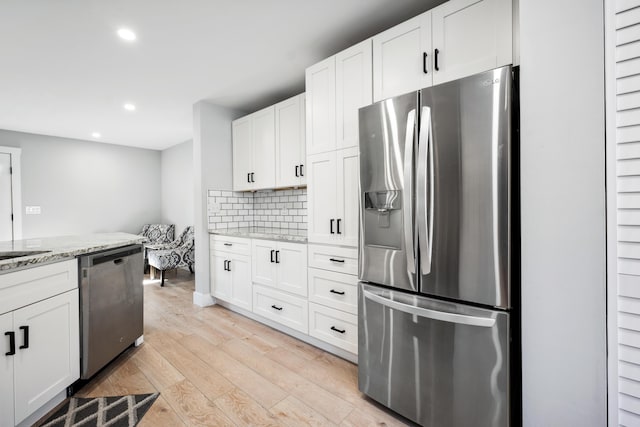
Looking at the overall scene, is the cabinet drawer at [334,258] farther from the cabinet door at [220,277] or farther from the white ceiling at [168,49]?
the white ceiling at [168,49]

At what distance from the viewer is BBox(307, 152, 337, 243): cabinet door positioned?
216 centimetres

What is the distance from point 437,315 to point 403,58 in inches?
60.1

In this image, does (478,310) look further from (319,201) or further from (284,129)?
(284,129)

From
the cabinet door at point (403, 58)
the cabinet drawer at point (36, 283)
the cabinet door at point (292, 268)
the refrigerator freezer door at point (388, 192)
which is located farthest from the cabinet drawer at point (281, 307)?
the cabinet door at point (403, 58)

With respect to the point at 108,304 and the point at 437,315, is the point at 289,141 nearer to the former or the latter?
the point at 108,304

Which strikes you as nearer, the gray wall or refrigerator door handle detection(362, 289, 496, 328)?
refrigerator door handle detection(362, 289, 496, 328)

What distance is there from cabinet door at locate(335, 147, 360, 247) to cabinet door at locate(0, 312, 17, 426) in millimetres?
1859

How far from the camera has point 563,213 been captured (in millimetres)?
984

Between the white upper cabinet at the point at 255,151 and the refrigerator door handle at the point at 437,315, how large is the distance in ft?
6.52

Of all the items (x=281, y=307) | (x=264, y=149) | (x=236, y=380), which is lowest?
(x=236, y=380)

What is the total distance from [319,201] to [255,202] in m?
1.89

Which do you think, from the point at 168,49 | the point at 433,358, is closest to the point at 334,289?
the point at 433,358

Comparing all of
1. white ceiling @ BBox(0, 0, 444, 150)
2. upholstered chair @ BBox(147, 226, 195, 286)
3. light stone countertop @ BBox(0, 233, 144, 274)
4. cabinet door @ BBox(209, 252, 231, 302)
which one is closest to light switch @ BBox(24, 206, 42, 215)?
white ceiling @ BBox(0, 0, 444, 150)

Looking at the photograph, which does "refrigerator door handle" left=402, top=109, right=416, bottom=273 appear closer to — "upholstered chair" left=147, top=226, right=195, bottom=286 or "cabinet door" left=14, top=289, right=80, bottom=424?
"cabinet door" left=14, top=289, right=80, bottom=424
